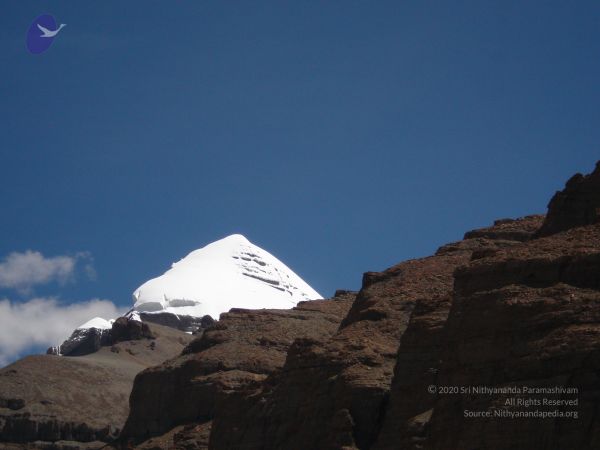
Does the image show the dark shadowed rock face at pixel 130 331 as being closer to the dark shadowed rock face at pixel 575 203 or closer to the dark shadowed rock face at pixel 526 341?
the dark shadowed rock face at pixel 575 203

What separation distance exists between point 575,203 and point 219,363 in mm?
36721

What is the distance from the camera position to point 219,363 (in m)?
88.0

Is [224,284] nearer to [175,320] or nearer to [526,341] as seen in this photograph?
[175,320]

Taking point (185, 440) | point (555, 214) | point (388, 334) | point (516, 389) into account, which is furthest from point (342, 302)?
point (516, 389)

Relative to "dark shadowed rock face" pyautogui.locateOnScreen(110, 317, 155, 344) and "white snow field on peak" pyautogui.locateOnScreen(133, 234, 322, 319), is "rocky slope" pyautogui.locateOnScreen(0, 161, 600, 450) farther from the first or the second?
"white snow field on peak" pyautogui.locateOnScreen(133, 234, 322, 319)

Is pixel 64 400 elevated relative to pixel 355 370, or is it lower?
elevated

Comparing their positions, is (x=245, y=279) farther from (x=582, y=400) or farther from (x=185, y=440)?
(x=582, y=400)

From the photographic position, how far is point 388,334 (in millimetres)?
64000

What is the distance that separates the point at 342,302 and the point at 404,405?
142 ft

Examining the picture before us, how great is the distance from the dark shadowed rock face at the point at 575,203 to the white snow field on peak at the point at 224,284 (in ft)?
355

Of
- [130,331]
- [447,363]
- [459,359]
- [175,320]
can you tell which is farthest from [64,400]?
[459,359]

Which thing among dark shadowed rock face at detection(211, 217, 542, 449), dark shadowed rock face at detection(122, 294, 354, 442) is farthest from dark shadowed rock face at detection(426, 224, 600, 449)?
dark shadowed rock face at detection(122, 294, 354, 442)

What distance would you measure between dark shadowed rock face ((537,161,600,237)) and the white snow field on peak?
108 metres

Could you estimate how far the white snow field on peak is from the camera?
170125 mm
